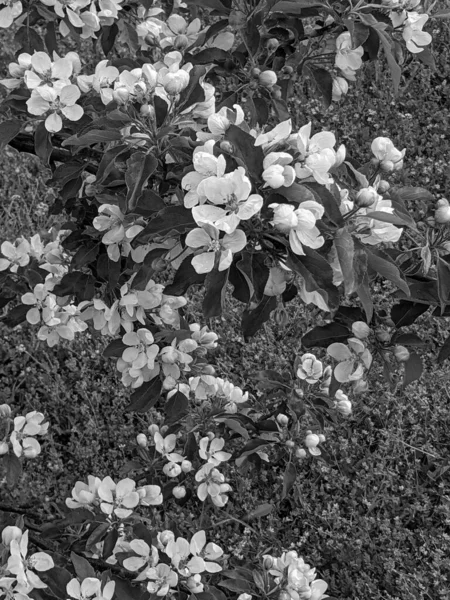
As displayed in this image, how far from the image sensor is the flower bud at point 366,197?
3.77 feet

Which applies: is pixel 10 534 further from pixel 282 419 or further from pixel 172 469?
pixel 282 419

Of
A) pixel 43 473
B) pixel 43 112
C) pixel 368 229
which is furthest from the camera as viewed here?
pixel 43 473

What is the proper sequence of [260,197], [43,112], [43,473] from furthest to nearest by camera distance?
[43,473] → [43,112] → [260,197]

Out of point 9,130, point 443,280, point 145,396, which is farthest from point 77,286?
point 443,280

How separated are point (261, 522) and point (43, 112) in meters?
2.07

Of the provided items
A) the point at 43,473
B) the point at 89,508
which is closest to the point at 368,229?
the point at 89,508

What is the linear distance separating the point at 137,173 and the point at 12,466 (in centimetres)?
106

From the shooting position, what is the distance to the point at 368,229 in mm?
1175

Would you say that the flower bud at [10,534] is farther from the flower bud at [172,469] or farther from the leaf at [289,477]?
the leaf at [289,477]

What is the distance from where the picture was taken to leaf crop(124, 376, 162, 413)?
6.04ft

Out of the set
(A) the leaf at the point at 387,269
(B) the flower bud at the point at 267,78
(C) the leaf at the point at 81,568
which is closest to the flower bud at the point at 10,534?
(C) the leaf at the point at 81,568

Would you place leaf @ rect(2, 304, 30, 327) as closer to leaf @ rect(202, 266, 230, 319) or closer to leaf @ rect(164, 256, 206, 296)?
leaf @ rect(164, 256, 206, 296)

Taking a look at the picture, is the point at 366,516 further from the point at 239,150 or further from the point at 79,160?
the point at 239,150

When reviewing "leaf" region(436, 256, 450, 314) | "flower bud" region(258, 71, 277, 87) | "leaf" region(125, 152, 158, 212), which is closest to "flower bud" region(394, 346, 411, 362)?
"leaf" region(436, 256, 450, 314)
